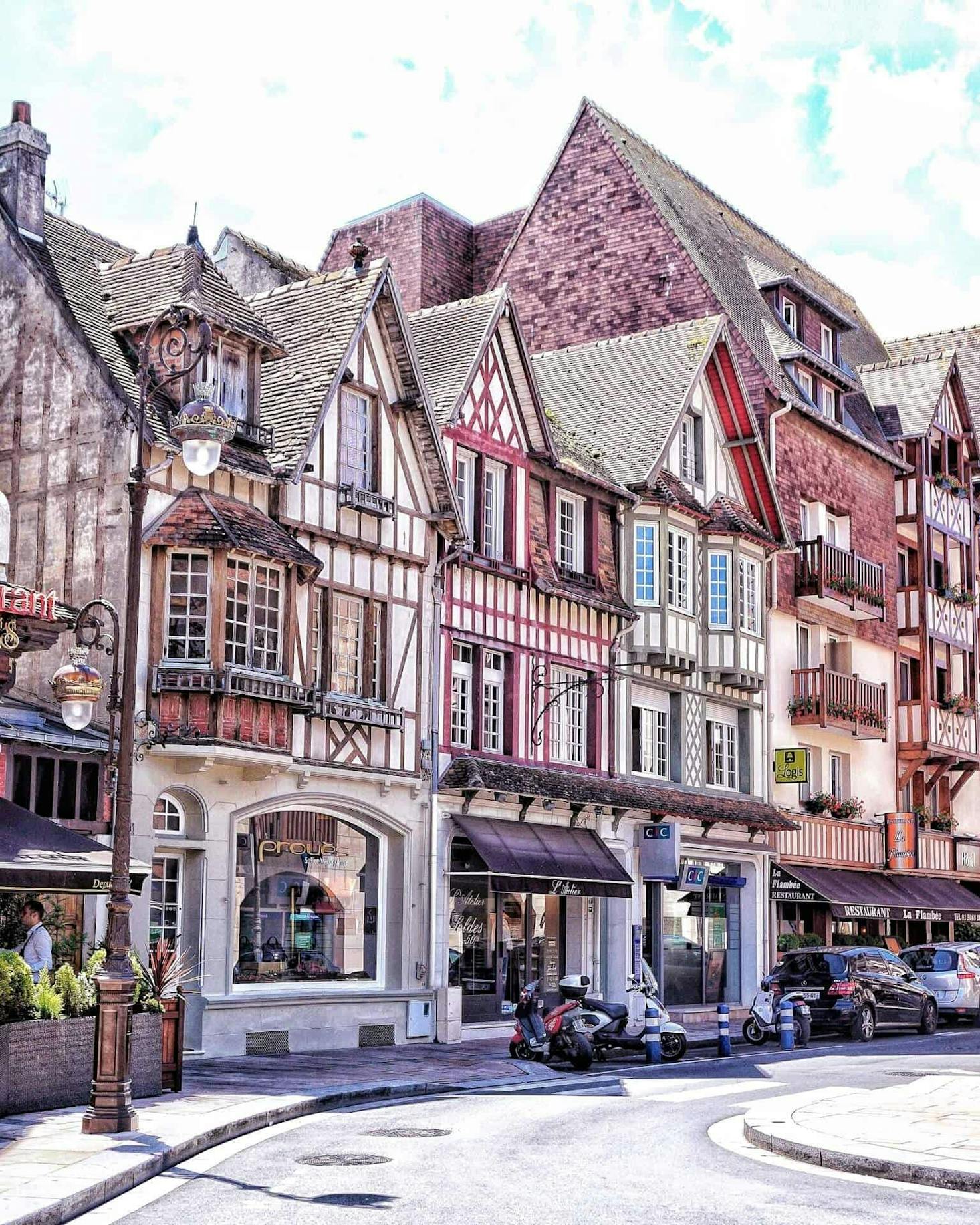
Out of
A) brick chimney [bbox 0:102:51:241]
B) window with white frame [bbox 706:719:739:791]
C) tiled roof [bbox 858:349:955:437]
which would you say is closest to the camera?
brick chimney [bbox 0:102:51:241]

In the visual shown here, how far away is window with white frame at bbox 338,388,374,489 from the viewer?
2477 centimetres

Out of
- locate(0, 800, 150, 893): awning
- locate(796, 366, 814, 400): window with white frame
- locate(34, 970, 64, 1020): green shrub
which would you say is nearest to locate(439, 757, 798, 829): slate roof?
locate(0, 800, 150, 893): awning

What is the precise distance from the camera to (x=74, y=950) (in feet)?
61.6

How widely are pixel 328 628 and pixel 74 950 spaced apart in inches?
265

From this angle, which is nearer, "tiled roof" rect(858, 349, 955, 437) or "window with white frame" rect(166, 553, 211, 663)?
"window with white frame" rect(166, 553, 211, 663)

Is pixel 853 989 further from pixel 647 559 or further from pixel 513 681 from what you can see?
pixel 647 559

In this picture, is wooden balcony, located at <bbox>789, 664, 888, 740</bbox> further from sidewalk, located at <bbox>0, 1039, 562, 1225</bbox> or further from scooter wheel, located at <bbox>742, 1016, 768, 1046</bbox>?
sidewalk, located at <bbox>0, 1039, 562, 1225</bbox>

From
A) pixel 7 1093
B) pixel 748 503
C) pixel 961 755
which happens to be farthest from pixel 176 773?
pixel 961 755

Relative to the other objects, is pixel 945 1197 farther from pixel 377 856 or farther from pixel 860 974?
pixel 860 974

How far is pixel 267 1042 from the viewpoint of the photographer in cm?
2233

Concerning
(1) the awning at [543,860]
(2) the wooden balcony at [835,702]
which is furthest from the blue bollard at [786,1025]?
(2) the wooden balcony at [835,702]

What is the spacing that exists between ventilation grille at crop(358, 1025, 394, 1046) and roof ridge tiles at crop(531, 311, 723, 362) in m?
16.6

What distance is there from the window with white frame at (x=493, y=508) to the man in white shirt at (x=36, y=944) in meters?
12.3

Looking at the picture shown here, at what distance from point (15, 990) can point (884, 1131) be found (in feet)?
23.7
